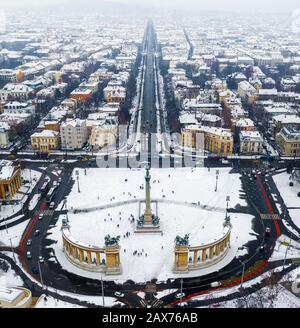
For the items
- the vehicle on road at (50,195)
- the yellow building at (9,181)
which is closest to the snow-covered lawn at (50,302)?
the vehicle on road at (50,195)

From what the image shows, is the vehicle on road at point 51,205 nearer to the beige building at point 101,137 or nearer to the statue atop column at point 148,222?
the statue atop column at point 148,222

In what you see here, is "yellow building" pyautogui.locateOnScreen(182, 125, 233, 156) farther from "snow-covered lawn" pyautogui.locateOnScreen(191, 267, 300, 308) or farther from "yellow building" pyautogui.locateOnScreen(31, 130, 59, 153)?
"snow-covered lawn" pyautogui.locateOnScreen(191, 267, 300, 308)

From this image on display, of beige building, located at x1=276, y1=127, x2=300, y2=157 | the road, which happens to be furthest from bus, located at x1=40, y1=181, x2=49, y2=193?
beige building, located at x1=276, y1=127, x2=300, y2=157

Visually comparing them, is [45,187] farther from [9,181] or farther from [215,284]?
[215,284]

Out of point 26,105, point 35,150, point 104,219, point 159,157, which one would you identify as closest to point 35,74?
point 26,105
